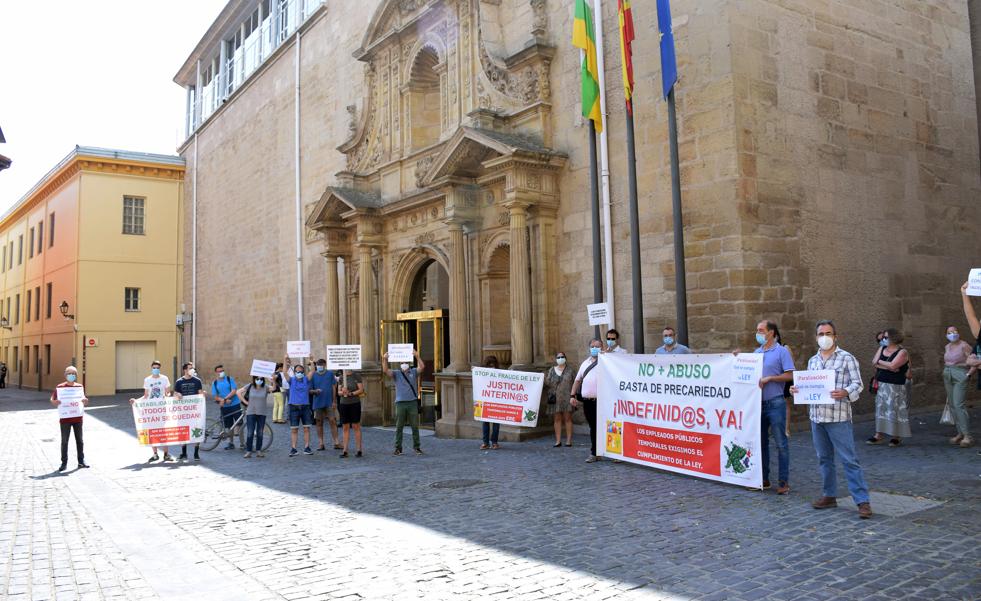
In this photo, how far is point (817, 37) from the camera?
12.3 m

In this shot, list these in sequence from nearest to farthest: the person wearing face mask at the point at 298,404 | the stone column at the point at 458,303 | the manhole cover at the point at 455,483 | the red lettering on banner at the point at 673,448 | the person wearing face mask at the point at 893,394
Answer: the red lettering on banner at the point at 673,448
the manhole cover at the point at 455,483
the person wearing face mask at the point at 893,394
the person wearing face mask at the point at 298,404
the stone column at the point at 458,303

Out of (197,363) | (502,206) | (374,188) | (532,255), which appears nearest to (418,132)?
(374,188)

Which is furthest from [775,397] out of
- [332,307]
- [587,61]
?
[332,307]

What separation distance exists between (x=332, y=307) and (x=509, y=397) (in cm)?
895

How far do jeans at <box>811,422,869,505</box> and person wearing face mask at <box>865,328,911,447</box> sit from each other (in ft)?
11.9

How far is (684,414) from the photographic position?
28.2 feet

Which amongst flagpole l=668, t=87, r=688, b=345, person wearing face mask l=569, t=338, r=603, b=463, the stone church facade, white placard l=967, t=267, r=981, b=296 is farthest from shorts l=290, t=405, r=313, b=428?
white placard l=967, t=267, r=981, b=296

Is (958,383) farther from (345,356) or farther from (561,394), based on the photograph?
(345,356)

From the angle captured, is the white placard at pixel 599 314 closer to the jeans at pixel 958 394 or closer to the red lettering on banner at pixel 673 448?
the red lettering on banner at pixel 673 448

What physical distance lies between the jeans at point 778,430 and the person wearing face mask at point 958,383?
12.0 feet

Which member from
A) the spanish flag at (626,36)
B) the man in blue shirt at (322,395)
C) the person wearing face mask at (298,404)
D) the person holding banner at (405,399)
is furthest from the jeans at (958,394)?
the person wearing face mask at (298,404)

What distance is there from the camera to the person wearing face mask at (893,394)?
988 centimetres

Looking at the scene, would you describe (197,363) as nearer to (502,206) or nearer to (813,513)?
(502,206)

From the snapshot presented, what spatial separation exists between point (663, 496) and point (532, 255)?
6725mm
